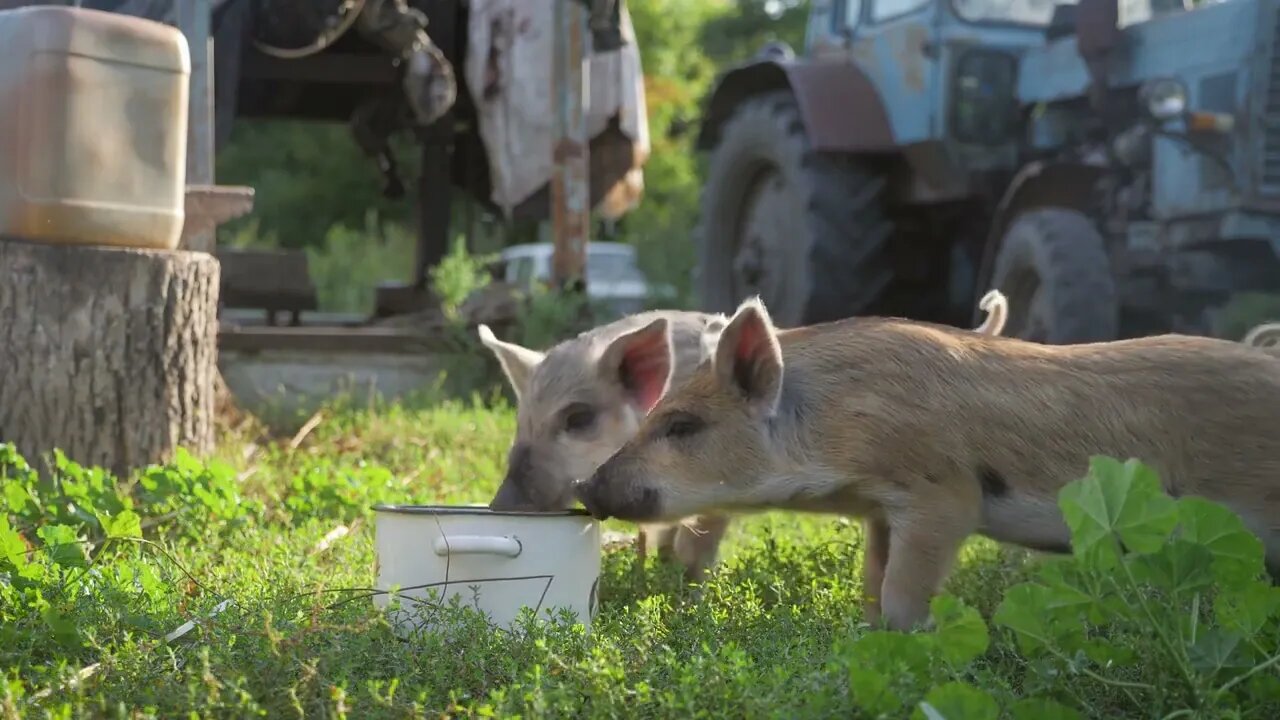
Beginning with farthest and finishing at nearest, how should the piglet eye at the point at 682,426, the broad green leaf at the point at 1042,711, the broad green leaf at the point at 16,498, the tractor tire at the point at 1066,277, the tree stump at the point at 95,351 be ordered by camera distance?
the tractor tire at the point at 1066,277, the tree stump at the point at 95,351, the broad green leaf at the point at 16,498, the piglet eye at the point at 682,426, the broad green leaf at the point at 1042,711

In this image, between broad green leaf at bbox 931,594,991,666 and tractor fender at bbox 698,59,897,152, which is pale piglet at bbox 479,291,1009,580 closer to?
broad green leaf at bbox 931,594,991,666

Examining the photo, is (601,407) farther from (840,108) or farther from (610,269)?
(610,269)

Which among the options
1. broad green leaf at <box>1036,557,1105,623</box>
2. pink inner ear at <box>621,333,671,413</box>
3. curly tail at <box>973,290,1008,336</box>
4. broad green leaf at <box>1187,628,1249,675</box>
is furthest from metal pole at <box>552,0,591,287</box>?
broad green leaf at <box>1187,628,1249,675</box>

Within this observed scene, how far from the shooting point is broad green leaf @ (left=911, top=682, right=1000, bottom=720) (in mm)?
2449

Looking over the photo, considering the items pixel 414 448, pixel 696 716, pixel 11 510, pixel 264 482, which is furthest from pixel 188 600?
pixel 414 448

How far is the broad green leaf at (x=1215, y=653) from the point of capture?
107 inches

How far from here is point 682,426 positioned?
12.0 ft

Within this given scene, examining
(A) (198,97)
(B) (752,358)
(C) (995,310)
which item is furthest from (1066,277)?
(B) (752,358)

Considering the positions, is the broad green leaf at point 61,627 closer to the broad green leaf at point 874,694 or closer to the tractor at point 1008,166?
the broad green leaf at point 874,694

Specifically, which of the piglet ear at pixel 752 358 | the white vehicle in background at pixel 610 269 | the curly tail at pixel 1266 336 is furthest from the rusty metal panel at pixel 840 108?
the white vehicle in background at pixel 610 269

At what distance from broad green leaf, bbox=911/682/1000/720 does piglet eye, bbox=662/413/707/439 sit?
4.19 feet

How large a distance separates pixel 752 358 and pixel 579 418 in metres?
0.85

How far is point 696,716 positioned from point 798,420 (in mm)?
1106

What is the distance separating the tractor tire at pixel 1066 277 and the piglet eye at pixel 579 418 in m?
3.40
